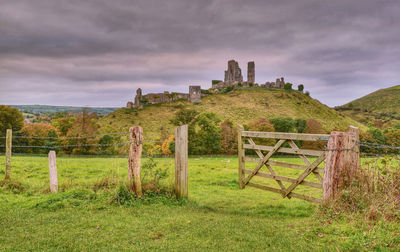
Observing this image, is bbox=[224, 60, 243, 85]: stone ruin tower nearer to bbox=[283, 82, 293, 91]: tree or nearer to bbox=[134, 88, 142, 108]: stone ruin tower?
bbox=[283, 82, 293, 91]: tree

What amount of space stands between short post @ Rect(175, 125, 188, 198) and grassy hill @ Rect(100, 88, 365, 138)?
62004 mm

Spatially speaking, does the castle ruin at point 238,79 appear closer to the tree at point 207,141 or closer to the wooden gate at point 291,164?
the tree at point 207,141

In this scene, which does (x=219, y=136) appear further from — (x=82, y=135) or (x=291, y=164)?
(x=291, y=164)

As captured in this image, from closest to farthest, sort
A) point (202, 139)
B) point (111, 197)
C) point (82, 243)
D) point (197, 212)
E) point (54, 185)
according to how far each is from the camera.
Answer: point (82, 243) → point (197, 212) → point (111, 197) → point (54, 185) → point (202, 139)

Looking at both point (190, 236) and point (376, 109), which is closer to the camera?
point (190, 236)

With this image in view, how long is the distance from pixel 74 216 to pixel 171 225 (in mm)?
2340

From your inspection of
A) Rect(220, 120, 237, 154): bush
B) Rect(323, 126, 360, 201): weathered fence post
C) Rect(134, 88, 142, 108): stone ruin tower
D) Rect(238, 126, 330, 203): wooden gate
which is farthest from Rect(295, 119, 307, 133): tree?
Rect(134, 88, 142, 108): stone ruin tower

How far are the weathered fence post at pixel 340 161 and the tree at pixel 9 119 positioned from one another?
158ft

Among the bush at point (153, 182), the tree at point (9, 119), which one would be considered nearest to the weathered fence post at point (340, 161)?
the bush at point (153, 182)

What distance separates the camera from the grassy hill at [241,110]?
81394mm

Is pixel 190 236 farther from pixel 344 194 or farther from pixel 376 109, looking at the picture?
pixel 376 109

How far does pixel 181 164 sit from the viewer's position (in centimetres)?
745

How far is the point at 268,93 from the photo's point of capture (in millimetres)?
116250

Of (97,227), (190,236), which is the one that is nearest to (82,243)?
(97,227)
